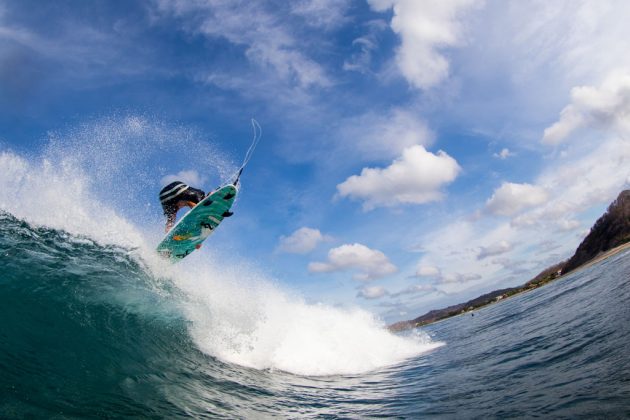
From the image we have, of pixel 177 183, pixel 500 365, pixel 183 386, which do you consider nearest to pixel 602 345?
pixel 500 365

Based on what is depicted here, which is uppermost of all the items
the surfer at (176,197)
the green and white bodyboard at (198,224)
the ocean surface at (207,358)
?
the surfer at (176,197)

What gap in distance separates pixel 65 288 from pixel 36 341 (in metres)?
3.20

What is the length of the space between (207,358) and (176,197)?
19.6ft

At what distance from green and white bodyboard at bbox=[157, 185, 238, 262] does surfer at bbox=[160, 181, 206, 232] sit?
1.69 ft

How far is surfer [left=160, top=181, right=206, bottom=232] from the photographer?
44.1ft

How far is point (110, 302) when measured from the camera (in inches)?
428

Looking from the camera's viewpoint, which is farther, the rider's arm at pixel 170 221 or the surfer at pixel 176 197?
the rider's arm at pixel 170 221

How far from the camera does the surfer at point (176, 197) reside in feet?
44.1

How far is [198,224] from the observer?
1348 centimetres

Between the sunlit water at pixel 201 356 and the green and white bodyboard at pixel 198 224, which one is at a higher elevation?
the green and white bodyboard at pixel 198 224

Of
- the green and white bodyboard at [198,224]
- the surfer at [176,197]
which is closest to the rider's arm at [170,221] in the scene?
the surfer at [176,197]

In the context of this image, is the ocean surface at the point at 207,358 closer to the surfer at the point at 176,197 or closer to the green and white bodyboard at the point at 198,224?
the green and white bodyboard at the point at 198,224

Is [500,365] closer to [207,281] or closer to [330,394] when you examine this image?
[330,394]

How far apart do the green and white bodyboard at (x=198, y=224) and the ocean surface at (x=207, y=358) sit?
4.39ft
